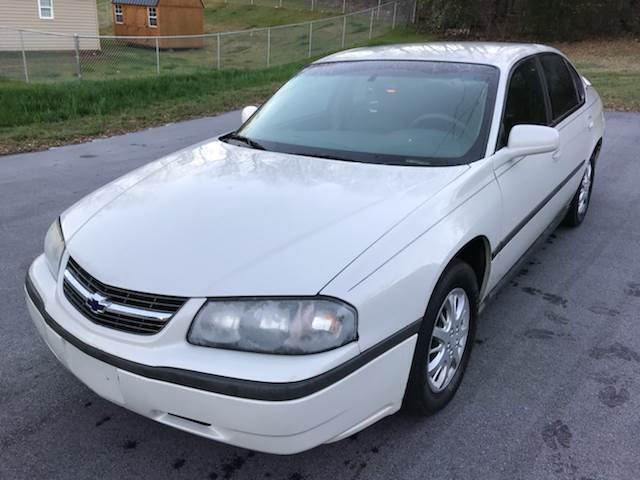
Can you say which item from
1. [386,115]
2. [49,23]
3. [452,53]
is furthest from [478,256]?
[49,23]

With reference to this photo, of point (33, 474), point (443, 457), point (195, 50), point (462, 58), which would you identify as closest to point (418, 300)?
point (443, 457)

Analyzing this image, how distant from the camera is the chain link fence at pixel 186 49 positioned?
1728cm

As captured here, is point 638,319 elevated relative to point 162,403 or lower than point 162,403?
lower

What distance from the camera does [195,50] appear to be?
28.0 meters

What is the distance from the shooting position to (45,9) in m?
25.2

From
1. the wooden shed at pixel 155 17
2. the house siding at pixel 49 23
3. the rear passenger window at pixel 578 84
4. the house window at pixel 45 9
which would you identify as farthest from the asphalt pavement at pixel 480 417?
the wooden shed at pixel 155 17

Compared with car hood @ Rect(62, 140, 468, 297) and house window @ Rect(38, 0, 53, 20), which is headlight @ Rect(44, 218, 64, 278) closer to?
car hood @ Rect(62, 140, 468, 297)

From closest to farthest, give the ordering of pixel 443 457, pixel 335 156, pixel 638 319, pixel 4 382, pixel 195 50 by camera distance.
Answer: pixel 443 457
pixel 4 382
pixel 335 156
pixel 638 319
pixel 195 50

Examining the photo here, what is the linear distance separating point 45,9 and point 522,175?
1067 inches

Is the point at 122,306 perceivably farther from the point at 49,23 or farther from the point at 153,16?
the point at 153,16

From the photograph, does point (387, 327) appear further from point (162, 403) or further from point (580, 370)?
point (580, 370)

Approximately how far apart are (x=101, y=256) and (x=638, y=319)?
10.4 feet

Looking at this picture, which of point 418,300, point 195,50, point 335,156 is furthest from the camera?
point 195,50

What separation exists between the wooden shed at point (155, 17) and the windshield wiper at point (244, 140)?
2756cm
